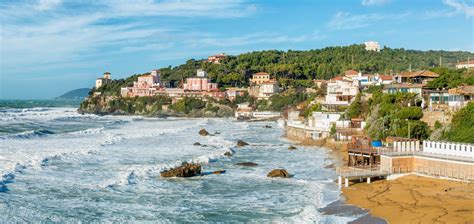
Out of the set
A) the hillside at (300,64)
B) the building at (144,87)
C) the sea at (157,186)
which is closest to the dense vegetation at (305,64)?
the hillside at (300,64)

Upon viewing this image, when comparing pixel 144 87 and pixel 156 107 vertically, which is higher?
pixel 144 87

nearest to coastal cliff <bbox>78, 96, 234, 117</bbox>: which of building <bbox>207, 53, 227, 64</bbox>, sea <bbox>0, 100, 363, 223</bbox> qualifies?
building <bbox>207, 53, 227, 64</bbox>

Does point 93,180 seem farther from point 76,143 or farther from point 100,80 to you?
point 100,80

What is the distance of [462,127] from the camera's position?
3488cm

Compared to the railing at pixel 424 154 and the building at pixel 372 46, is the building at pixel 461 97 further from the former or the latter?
the building at pixel 372 46

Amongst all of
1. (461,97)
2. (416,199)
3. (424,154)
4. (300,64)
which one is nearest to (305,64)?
(300,64)

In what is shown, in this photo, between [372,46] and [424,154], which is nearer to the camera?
[424,154]

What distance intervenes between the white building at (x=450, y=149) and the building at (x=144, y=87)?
10750 cm

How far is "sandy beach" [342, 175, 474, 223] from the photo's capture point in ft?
68.8

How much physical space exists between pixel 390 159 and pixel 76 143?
34.1 metres

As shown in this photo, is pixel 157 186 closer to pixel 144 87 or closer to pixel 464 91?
pixel 464 91

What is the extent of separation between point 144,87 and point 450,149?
11448 centimetres

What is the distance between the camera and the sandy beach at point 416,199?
2097cm

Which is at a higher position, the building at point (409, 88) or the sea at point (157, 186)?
the building at point (409, 88)
